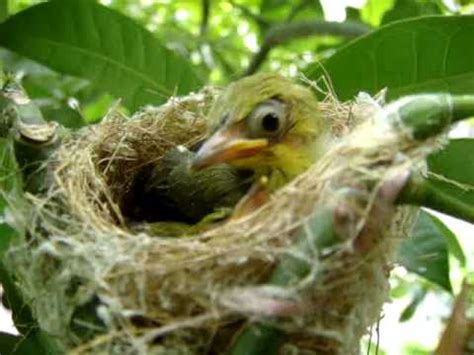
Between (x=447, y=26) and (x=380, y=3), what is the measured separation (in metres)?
1.33

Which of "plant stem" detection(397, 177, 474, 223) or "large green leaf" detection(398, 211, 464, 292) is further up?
"large green leaf" detection(398, 211, 464, 292)

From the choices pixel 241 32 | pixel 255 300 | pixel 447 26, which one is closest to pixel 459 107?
pixel 255 300

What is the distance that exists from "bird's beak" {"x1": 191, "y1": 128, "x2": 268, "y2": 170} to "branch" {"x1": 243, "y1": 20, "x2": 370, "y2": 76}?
91 cm

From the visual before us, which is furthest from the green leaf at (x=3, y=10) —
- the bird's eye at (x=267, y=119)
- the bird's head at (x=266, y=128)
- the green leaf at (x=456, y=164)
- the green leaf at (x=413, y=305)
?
the green leaf at (x=413, y=305)

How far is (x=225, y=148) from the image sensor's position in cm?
168

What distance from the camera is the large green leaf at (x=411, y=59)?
1.82 m

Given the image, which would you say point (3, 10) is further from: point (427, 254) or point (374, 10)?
point (374, 10)

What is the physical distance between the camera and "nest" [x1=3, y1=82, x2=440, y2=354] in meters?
1.12

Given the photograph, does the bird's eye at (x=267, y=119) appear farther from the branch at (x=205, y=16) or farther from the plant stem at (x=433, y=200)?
the branch at (x=205, y=16)

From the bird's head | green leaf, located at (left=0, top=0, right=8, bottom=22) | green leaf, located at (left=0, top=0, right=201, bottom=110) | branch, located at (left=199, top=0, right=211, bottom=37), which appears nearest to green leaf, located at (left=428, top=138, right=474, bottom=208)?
the bird's head

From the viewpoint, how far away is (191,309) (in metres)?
1.25

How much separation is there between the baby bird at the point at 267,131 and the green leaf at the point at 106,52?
29 centimetres

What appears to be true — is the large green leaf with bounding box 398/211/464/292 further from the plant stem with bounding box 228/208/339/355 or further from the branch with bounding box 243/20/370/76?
the branch with bounding box 243/20/370/76

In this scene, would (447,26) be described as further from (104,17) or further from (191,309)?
(191,309)
